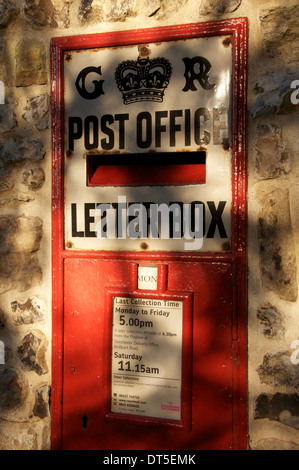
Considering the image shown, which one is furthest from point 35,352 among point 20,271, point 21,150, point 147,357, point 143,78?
point 143,78

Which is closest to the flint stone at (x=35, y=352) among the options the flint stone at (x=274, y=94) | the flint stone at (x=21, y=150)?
the flint stone at (x=21, y=150)

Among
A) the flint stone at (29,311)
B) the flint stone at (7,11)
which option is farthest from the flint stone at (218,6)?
the flint stone at (29,311)

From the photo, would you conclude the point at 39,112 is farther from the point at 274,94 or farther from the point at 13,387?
the point at 13,387

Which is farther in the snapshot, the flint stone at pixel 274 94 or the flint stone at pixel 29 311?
the flint stone at pixel 29 311

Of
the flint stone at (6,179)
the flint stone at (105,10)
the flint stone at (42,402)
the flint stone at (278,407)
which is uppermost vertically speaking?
the flint stone at (105,10)

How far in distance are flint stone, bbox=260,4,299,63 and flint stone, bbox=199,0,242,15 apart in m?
0.10

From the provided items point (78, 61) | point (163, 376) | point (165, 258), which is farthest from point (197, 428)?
point (78, 61)

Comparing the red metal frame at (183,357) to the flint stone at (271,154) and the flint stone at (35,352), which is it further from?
the flint stone at (271,154)

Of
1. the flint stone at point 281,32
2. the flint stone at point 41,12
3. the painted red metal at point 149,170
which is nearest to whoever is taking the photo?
the flint stone at point 281,32

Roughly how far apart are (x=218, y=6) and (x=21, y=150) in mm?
881

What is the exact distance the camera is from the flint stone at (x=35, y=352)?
174 centimetres

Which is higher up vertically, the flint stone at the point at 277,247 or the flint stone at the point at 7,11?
the flint stone at the point at 7,11

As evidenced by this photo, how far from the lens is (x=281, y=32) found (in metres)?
1.52

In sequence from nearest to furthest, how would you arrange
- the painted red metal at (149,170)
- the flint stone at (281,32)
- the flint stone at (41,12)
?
the flint stone at (281,32), the painted red metal at (149,170), the flint stone at (41,12)
